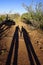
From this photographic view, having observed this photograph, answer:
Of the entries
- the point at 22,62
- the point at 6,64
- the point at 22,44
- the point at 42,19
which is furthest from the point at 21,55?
the point at 42,19

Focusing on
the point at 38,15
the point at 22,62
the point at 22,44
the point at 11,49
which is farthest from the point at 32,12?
the point at 22,62

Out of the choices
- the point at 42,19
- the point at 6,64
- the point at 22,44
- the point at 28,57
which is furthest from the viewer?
the point at 42,19

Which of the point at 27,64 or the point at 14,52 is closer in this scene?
the point at 27,64

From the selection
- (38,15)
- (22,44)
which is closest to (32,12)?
(38,15)

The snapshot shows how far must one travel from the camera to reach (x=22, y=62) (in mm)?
6523

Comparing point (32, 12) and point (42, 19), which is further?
point (32, 12)

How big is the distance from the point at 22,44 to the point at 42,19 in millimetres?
6035

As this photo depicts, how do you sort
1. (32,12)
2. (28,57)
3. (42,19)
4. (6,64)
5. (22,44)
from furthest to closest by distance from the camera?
(32,12) → (42,19) → (22,44) → (28,57) → (6,64)

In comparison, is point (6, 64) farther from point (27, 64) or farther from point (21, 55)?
point (21, 55)

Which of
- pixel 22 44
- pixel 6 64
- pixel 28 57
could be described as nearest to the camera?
pixel 6 64

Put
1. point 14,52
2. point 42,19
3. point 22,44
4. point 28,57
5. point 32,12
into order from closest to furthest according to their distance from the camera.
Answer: point 28,57 < point 14,52 < point 22,44 < point 42,19 < point 32,12

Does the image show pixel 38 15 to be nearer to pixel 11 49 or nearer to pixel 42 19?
pixel 42 19

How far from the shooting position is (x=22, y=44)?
931 cm

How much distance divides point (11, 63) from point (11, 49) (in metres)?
1.87
